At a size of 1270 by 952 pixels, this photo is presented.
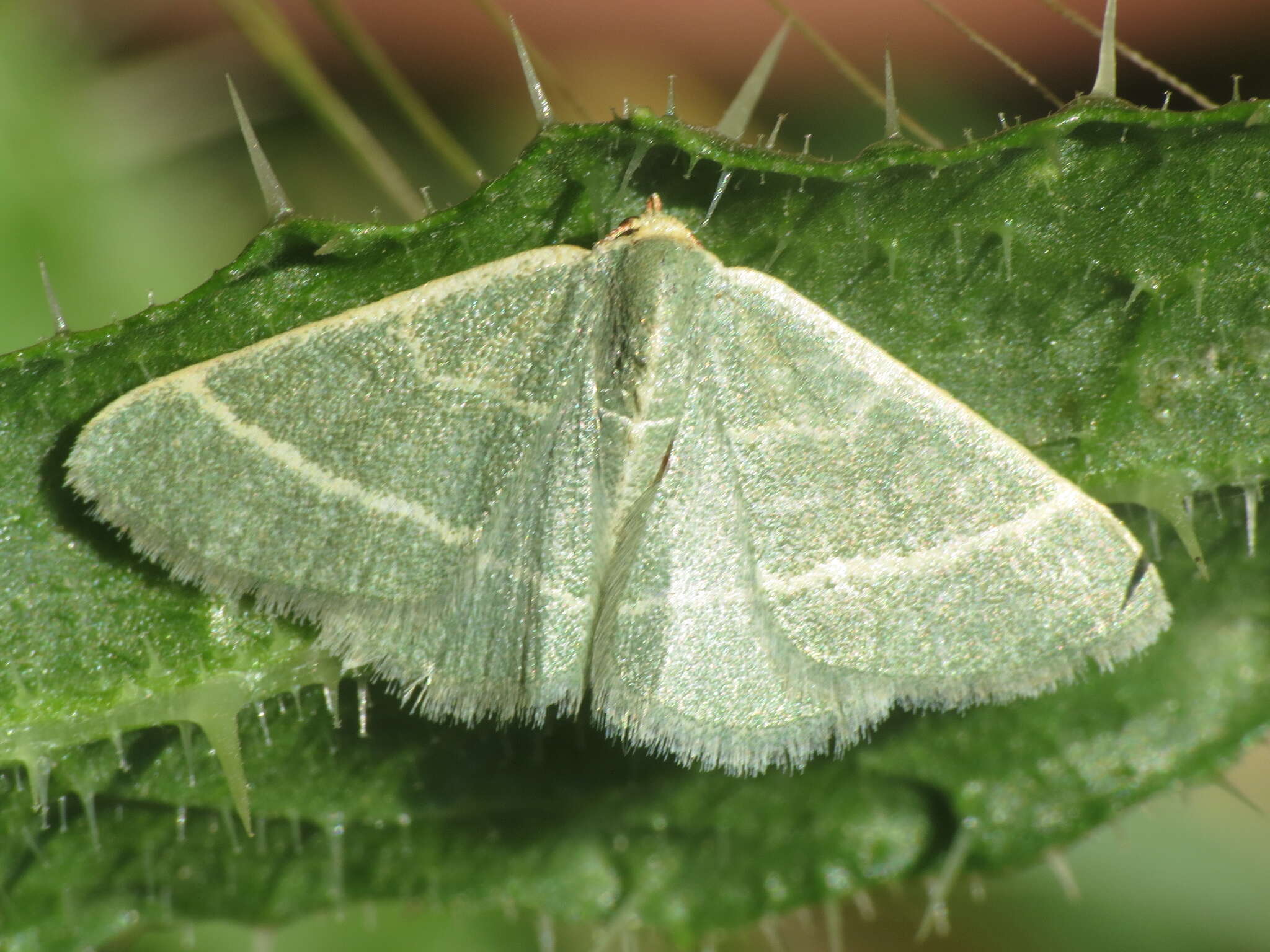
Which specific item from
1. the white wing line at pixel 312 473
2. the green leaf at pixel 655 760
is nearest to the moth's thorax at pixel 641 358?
the green leaf at pixel 655 760

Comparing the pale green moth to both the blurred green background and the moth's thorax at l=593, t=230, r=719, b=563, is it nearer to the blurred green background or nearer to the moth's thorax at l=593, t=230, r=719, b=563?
the moth's thorax at l=593, t=230, r=719, b=563

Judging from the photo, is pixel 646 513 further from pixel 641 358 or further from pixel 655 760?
pixel 655 760

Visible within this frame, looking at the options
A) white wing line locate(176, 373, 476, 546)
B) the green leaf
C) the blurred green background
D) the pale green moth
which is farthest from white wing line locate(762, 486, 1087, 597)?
the blurred green background

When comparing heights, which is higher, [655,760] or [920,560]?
[920,560]

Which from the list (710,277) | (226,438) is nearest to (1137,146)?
(710,277)

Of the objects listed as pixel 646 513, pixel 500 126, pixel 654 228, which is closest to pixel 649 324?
pixel 654 228
